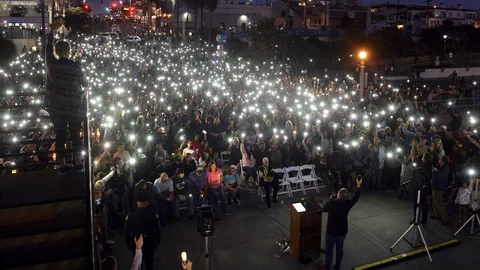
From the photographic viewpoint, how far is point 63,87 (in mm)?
5363

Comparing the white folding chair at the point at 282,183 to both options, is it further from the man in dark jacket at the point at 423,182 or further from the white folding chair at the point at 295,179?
the man in dark jacket at the point at 423,182

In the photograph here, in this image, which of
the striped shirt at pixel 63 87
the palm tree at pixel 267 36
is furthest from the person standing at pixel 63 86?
the palm tree at pixel 267 36

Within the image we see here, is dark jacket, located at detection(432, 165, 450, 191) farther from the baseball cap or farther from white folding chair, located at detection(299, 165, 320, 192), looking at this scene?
the baseball cap

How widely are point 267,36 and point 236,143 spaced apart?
31.8 m

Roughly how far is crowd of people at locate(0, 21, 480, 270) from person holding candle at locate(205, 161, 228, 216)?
2 cm

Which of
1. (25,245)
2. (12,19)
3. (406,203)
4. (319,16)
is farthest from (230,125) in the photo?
(319,16)

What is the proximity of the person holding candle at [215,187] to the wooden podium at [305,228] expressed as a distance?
8.07 feet

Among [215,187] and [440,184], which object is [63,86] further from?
[440,184]

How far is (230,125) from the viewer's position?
15.4 m

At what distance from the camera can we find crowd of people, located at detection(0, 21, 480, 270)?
9594 millimetres

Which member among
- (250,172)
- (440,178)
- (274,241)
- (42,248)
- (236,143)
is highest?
(236,143)

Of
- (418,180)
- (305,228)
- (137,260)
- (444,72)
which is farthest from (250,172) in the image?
(444,72)

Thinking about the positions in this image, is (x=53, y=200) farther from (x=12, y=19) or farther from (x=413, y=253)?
(x=12, y=19)

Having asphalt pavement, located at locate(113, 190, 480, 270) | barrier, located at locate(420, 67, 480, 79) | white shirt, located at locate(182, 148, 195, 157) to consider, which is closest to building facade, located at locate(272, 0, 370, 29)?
barrier, located at locate(420, 67, 480, 79)
